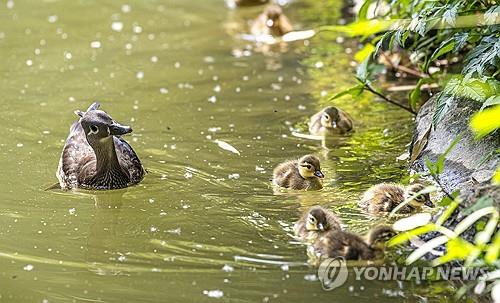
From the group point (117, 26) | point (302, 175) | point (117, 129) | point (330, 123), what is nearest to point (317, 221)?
point (302, 175)

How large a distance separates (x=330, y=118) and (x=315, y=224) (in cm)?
267

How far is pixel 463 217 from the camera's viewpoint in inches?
228

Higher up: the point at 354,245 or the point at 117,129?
the point at 117,129

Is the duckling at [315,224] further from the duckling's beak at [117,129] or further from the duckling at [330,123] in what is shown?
the duckling at [330,123]

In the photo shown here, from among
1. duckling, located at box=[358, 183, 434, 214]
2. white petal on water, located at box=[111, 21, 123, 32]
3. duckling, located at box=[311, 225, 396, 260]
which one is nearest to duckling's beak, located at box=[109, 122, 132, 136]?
duckling, located at box=[358, 183, 434, 214]

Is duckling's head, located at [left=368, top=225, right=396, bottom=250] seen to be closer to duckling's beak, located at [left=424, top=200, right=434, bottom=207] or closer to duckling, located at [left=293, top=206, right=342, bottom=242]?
duckling, located at [left=293, top=206, right=342, bottom=242]

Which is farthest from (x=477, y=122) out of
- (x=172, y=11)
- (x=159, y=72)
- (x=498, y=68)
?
(x=172, y=11)

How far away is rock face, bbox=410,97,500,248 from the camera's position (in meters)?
5.85

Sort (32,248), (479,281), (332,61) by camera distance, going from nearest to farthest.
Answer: (479,281), (32,248), (332,61)

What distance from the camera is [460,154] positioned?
7094 millimetres

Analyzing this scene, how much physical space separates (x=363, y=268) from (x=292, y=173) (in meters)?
1.73

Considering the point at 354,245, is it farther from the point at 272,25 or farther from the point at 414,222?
the point at 272,25

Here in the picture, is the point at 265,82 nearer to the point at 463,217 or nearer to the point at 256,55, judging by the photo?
the point at 256,55

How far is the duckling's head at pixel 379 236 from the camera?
19.1 feet
